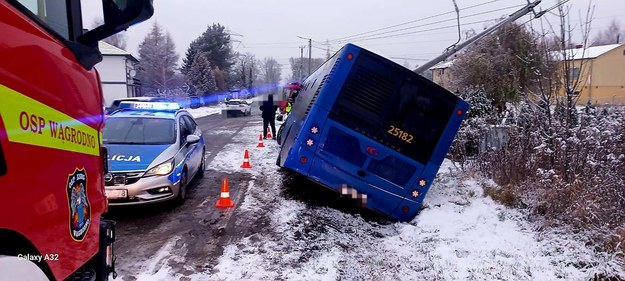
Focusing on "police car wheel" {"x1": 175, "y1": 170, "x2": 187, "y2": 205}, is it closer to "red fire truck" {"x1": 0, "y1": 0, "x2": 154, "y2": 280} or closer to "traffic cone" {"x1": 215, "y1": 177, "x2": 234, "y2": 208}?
"traffic cone" {"x1": 215, "y1": 177, "x2": 234, "y2": 208}

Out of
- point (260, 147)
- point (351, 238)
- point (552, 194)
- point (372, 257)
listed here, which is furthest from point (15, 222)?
point (260, 147)

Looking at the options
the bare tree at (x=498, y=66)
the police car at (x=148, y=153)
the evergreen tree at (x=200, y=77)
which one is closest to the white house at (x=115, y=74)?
the evergreen tree at (x=200, y=77)

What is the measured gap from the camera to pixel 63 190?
6.63ft

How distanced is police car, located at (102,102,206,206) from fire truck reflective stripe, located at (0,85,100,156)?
348cm

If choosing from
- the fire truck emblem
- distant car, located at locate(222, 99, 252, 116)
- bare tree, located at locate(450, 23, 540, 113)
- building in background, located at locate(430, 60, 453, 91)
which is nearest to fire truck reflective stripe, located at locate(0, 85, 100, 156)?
the fire truck emblem

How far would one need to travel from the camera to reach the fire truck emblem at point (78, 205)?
84.3 inches

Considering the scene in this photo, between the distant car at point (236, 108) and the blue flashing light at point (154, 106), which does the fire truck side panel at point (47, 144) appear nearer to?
the blue flashing light at point (154, 106)

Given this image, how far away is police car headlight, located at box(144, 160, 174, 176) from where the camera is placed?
22.0ft

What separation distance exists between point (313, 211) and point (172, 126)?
3.14m

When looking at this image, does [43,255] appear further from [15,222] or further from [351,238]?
[351,238]

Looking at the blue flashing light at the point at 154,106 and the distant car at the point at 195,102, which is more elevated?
the blue flashing light at the point at 154,106

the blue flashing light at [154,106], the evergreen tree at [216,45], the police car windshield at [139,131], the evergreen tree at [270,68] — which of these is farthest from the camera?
the evergreen tree at [270,68]

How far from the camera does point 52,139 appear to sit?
190cm

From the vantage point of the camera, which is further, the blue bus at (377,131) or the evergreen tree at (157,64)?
the evergreen tree at (157,64)
